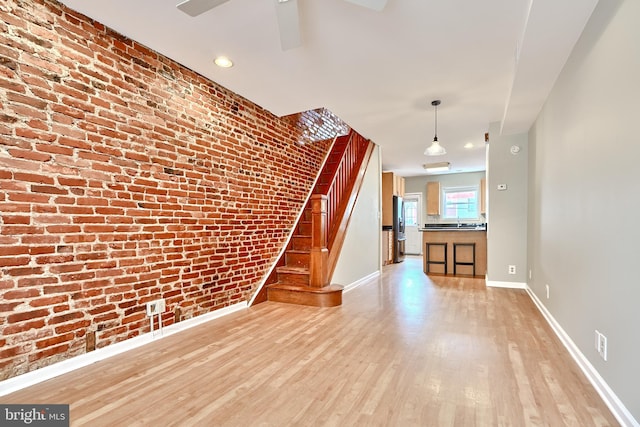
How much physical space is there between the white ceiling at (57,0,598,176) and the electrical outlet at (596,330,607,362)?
209cm

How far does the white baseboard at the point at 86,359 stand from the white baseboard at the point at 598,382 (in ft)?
10.5

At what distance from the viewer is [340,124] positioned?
6.24 m

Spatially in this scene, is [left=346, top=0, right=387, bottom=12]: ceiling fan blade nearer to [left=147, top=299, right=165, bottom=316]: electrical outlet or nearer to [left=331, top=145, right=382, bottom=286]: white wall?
[left=147, top=299, right=165, bottom=316]: electrical outlet

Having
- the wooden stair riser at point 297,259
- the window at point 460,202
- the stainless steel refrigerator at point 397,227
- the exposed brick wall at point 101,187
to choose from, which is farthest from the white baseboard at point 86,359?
the window at point 460,202

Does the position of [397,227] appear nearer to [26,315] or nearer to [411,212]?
[411,212]

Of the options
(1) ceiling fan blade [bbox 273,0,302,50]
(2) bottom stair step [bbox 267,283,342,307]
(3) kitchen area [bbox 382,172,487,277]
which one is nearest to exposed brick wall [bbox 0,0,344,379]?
(2) bottom stair step [bbox 267,283,342,307]

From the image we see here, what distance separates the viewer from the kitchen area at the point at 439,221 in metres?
6.05

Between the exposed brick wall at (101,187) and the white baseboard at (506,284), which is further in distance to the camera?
the white baseboard at (506,284)

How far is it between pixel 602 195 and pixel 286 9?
7.45 ft

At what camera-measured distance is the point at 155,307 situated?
265 centimetres

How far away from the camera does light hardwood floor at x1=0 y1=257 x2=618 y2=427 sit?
5.27 ft

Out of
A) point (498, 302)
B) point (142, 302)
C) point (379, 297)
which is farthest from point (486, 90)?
point (142, 302)

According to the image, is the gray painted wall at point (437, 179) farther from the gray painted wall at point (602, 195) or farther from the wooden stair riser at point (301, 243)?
the gray painted wall at point (602, 195)

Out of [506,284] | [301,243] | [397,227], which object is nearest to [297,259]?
[301,243]
